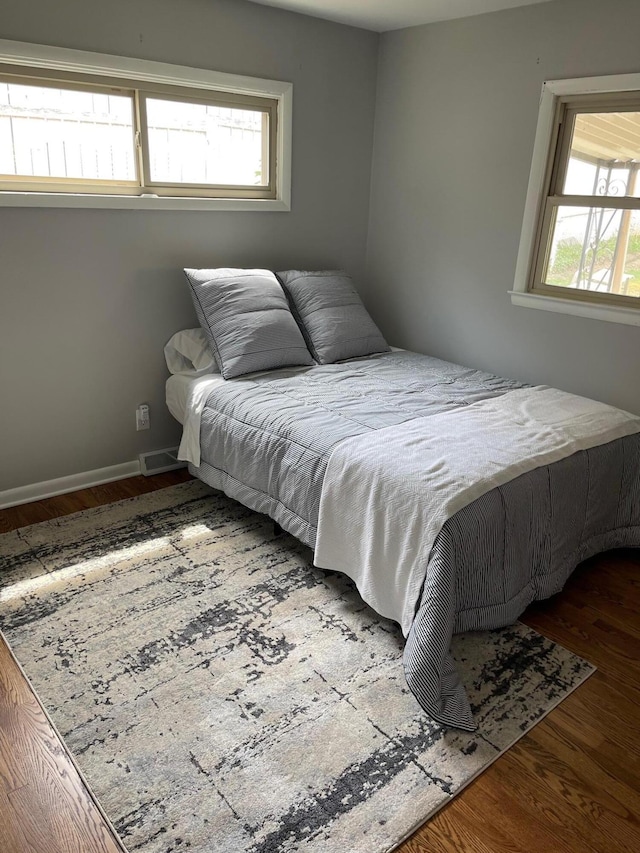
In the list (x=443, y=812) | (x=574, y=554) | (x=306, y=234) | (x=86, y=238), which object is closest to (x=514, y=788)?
(x=443, y=812)

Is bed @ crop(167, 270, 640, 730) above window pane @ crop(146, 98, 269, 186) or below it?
below

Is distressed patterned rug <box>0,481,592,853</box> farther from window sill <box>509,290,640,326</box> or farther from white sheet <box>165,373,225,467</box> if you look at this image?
window sill <box>509,290,640,326</box>

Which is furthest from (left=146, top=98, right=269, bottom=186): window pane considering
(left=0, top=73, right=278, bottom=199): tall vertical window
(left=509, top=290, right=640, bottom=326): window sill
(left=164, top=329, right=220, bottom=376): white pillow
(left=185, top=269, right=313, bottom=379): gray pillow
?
(left=509, top=290, right=640, bottom=326): window sill

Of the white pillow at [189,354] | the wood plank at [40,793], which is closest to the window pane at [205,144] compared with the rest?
the white pillow at [189,354]

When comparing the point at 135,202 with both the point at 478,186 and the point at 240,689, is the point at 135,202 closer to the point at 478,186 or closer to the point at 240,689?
the point at 478,186

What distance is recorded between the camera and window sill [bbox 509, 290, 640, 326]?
9.57 feet

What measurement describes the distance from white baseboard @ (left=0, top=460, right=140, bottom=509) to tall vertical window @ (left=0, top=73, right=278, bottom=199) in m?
1.34

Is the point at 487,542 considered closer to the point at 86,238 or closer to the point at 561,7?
the point at 86,238

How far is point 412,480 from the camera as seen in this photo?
2.09 m

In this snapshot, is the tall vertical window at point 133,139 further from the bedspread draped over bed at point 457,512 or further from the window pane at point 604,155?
the window pane at point 604,155

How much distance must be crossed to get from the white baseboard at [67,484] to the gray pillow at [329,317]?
45.6 inches

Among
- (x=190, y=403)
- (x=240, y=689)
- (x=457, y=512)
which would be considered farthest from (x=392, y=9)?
(x=240, y=689)

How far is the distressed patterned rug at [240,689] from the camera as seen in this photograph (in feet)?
5.25

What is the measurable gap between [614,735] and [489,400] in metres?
1.42
